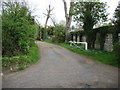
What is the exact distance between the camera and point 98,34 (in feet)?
37.8

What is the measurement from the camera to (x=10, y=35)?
6.73 m

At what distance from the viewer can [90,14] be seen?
1035 centimetres

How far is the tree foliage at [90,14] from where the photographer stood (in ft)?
34.2

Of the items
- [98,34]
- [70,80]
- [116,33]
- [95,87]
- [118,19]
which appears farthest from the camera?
[98,34]

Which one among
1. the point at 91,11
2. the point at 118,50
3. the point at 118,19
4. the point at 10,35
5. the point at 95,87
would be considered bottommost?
the point at 95,87

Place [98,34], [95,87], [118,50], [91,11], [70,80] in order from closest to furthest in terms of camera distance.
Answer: [95,87], [70,80], [118,50], [91,11], [98,34]

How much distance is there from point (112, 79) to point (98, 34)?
8348 mm

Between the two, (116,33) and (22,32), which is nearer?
(22,32)

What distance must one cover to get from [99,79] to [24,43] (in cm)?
509

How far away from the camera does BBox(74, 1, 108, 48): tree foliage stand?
10.4m

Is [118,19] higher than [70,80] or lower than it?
higher

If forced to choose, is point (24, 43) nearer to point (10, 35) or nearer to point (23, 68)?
point (10, 35)

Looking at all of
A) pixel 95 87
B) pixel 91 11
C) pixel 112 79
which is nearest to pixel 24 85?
pixel 95 87

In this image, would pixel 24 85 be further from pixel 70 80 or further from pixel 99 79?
pixel 99 79
